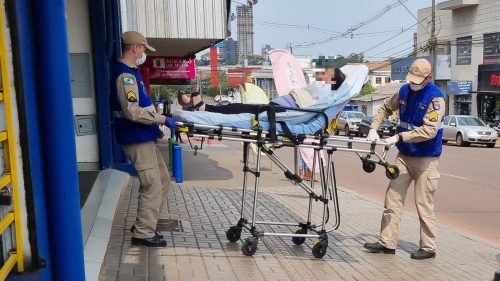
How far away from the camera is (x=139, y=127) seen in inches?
199

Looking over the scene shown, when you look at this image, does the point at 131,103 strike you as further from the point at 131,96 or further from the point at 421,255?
the point at 421,255

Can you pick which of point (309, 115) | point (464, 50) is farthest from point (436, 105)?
point (464, 50)

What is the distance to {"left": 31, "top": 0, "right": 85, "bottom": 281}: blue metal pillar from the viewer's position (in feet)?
8.63

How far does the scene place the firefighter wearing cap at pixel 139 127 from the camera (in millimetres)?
4852

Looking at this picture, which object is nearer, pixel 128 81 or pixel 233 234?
pixel 128 81

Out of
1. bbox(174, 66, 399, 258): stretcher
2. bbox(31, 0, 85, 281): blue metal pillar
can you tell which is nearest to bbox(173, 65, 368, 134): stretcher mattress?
bbox(174, 66, 399, 258): stretcher

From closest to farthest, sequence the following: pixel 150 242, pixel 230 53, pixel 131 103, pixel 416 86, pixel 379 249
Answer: pixel 131 103 → pixel 150 242 → pixel 416 86 → pixel 379 249 → pixel 230 53

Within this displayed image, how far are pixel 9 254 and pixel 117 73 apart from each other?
2.61 metres

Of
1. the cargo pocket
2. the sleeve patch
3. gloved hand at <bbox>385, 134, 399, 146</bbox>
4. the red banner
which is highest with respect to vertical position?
the red banner

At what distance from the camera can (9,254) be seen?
8.61ft

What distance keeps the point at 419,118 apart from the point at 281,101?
145 cm

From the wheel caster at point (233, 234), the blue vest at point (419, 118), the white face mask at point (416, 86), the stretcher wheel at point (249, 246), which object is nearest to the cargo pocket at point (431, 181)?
the blue vest at point (419, 118)

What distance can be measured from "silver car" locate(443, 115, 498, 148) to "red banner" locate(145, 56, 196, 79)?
13.2m

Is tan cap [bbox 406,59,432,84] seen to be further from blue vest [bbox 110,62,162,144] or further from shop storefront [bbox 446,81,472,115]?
shop storefront [bbox 446,81,472,115]
